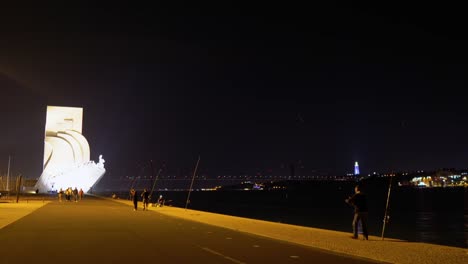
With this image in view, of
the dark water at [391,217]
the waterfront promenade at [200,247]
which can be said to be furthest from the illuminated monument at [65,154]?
the waterfront promenade at [200,247]

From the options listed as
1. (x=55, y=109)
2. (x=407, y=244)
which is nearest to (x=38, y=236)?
(x=407, y=244)

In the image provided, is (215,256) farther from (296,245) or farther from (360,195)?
(360,195)

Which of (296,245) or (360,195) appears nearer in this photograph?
(296,245)

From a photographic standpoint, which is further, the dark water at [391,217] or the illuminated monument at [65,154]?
the illuminated monument at [65,154]

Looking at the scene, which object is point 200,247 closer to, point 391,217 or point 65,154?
point 391,217

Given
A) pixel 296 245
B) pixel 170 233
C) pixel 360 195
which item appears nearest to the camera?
pixel 296 245

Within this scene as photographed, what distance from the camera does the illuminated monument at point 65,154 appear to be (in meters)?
86.6

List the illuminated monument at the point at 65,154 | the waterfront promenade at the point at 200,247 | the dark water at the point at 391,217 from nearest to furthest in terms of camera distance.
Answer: the waterfront promenade at the point at 200,247
the dark water at the point at 391,217
the illuminated monument at the point at 65,154

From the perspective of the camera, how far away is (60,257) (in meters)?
11.4

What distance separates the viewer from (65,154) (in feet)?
294

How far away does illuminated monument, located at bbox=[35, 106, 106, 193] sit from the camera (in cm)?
8656

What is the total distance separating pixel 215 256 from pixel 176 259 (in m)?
1.03

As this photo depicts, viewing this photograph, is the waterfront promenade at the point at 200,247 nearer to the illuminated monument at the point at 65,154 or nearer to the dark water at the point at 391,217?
the dark water at the point at 391,217

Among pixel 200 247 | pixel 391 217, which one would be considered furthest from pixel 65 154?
pixel 200 247
